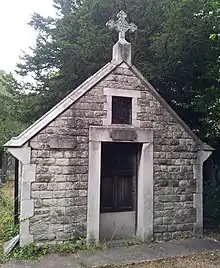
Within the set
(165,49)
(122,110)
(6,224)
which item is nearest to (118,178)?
(122,110)

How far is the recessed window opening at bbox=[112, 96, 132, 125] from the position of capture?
7668 millimetres

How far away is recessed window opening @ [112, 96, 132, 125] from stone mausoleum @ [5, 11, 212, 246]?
2 centimetres

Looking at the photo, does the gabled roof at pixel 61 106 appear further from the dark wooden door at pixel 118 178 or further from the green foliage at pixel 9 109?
the green foliage at pixel 9 109

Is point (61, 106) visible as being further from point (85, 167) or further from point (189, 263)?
point (189, 263)

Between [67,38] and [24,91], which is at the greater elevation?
[67,38]

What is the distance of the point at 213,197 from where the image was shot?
1043 centimetres

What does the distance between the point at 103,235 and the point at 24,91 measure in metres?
7.32

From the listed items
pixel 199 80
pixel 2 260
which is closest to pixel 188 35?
pixel 199 80

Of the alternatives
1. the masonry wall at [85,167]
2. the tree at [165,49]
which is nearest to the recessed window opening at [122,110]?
the masonry wall at [85,167]

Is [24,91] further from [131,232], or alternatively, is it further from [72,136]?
[131,232]

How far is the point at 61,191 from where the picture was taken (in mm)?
6902

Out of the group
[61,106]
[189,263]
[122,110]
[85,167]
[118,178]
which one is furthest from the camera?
[118,178]

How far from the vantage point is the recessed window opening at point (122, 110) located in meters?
7.67

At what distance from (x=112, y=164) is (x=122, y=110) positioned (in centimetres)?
136
